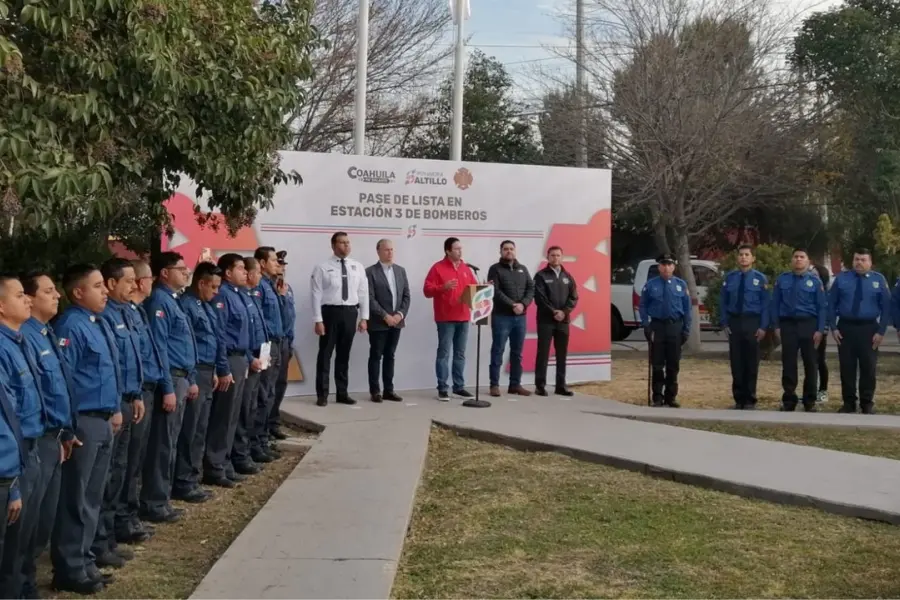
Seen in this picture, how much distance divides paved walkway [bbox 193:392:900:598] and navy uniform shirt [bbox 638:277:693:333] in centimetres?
124

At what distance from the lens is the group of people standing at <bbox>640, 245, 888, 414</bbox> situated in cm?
1128

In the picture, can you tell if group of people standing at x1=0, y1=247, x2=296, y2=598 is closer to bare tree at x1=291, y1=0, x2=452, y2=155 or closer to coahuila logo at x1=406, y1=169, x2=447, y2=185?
coahuila logo at x1=406, y1=169, x2=447, y2=185

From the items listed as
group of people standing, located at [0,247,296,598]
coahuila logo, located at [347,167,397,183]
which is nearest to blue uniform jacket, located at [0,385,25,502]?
group of people standing, located at [0,247,296,598]

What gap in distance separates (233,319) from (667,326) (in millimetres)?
5976

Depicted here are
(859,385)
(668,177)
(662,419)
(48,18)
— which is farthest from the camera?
(668,177)

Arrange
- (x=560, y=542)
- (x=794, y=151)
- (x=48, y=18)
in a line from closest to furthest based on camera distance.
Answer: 1. (x=48, y=18)
2. (x=560, y=542)
3. (x=794, y=151)

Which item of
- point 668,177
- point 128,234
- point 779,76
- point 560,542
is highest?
point 779,76

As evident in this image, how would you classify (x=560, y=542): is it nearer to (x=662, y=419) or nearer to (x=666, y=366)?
(x=662, y=419)

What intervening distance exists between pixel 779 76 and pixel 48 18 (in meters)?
16.2

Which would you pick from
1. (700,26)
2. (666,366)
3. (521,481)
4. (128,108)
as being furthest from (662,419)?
(700,26)

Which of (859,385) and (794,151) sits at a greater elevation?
(794,151)

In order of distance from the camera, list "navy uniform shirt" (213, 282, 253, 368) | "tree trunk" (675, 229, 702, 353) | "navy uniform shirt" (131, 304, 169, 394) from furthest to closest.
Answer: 1. "tree trunk" (675, 229, 702, 353)
2. "navy uniform shirt" (213, 282, 253, 368)
3. "navy uniform shirt" (131, 304, 169, 394)

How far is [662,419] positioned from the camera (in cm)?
1064

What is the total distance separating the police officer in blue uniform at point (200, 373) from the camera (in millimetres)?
6992
